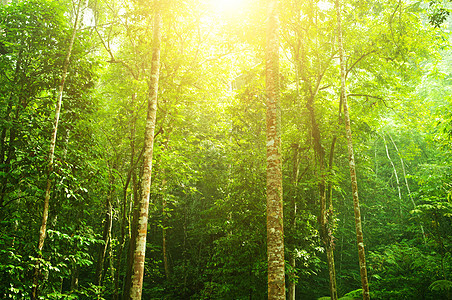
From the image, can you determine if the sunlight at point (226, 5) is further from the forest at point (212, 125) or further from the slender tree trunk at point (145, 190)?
the slender tree trunk at point (145, 190)

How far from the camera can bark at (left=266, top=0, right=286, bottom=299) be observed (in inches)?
190

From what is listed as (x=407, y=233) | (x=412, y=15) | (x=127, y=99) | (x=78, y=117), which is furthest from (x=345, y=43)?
(x=407, y=233)

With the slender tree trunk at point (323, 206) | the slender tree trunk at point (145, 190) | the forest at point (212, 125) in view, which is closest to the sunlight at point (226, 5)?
the forest at point (212, 125)

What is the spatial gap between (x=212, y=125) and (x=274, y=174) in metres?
5.84

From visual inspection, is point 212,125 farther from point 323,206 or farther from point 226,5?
point 323,206

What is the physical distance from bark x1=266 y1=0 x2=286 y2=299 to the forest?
3 cm

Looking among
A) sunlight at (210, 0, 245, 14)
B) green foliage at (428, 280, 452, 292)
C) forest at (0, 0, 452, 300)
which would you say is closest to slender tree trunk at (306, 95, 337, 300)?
forest at (0, 0, 452, 300)

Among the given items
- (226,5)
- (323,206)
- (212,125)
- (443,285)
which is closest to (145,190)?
(212,125)

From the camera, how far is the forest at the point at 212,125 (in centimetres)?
603

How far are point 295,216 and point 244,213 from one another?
1688 mm

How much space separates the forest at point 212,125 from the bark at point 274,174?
0.08ft

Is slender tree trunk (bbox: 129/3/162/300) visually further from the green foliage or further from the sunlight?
the green foliage

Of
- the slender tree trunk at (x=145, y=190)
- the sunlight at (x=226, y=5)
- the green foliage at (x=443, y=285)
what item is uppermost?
the sunlight at (x=226, y=5)

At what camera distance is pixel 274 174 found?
535 centimetres
